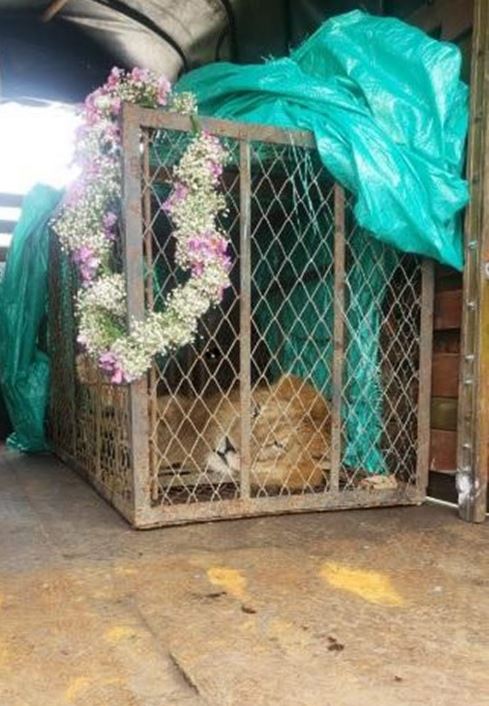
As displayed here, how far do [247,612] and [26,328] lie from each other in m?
2.98

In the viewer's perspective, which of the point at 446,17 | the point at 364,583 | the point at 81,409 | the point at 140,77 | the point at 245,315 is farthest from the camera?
the point at 81,409

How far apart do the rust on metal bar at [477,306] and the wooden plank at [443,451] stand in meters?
0.15

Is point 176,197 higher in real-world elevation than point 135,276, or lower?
higher

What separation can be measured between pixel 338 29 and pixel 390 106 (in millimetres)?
443

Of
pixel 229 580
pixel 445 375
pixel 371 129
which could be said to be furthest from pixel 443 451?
pixel 371 129

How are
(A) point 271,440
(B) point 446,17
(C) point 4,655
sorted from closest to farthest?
1. (C) point 4,655
2. (B) point 446,17
3. (A) point 271,440

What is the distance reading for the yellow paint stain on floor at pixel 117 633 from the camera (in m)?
1.41

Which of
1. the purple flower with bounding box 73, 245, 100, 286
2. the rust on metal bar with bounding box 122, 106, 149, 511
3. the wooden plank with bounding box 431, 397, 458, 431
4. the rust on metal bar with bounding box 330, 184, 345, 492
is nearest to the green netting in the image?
the rust on metal bar with bounding box 330, 184, 345, 492

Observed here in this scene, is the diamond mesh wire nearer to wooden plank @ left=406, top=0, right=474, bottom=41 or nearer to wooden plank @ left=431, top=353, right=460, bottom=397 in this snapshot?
wooden plank @ left=431, top=353, right=460, bottom=397

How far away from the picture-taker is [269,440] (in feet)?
9.05

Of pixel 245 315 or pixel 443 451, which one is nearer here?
pixel 245 315

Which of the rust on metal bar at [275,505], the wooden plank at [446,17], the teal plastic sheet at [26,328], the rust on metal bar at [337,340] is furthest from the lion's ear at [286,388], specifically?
the teal plastic sheet at [26,328]

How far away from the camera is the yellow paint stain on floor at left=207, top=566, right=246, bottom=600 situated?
169 cm

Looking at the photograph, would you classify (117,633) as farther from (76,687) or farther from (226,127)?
(226,127)
